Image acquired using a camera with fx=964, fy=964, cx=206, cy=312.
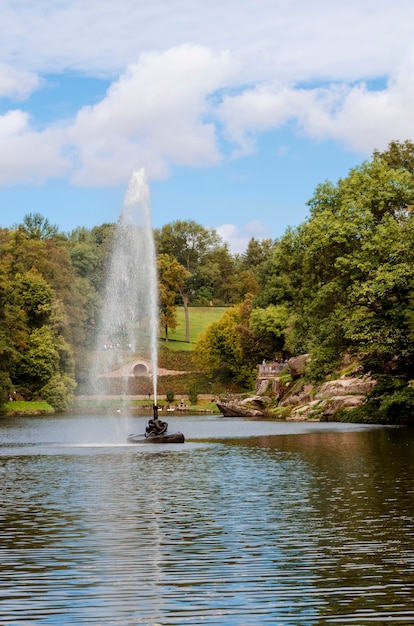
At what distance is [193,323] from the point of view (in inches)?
6560

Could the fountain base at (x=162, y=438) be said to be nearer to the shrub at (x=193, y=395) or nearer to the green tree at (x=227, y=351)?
the shrub at (x=193, y=395)

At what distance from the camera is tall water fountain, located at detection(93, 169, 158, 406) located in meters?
48.5

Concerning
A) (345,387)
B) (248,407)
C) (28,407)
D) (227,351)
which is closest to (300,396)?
(345,387)

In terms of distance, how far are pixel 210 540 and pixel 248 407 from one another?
67.6 meters

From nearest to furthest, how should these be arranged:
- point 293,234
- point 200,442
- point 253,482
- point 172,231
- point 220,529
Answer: point 220,529 → point 253,482 → point 200,442 → point 293,234 → point 172,231

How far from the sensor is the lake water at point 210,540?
40.0ft

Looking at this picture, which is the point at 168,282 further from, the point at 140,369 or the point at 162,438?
the point at 162,438

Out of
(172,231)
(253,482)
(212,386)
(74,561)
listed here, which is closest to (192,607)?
(74,561)

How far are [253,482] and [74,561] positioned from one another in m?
11.9

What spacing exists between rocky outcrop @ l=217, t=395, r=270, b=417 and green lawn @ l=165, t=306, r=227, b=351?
61.2m

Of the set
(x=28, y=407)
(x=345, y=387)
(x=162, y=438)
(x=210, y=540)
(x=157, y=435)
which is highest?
(x=345, y=387)

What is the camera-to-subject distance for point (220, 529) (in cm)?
1853

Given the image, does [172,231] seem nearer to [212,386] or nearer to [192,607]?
[212,386]

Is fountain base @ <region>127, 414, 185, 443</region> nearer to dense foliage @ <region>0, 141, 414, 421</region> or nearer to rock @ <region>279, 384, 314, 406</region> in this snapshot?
dense foliage @ <region>0, 141, 414, 421</region>
